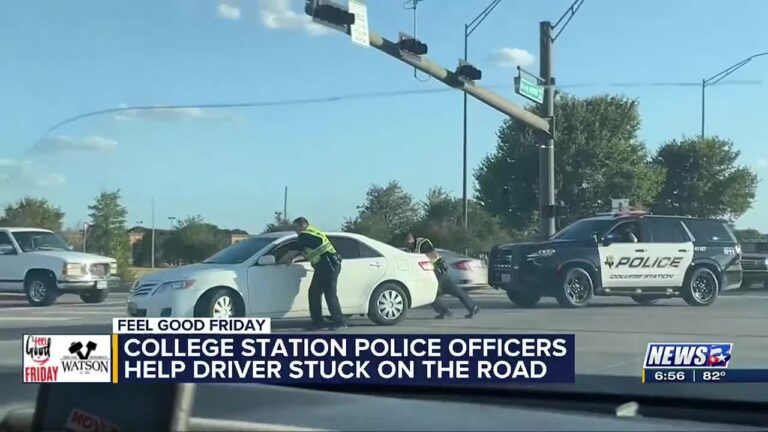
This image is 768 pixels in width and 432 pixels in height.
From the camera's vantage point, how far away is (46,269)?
11789 mm

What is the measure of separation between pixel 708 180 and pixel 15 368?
503cm

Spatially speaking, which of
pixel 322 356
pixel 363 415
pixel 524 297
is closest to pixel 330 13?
pixel 524 297

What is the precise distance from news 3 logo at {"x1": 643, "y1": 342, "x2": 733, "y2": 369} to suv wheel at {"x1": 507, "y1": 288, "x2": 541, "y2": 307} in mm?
1873

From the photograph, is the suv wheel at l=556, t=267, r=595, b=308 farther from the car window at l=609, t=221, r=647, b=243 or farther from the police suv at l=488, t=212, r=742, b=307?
the car window at l=609, t=221, r=647, b=243

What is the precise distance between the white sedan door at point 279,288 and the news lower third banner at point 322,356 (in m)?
2.02

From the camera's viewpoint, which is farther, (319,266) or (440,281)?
(440,281)

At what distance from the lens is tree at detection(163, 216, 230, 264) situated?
6.19 meters

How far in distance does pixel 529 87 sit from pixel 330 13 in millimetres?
3503

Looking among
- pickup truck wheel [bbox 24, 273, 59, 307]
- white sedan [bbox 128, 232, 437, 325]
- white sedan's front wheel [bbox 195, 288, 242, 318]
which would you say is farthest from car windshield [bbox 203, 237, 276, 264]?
pickup truck wheel [bbox 24, 273, 59, 307]

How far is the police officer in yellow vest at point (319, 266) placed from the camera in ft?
21.3

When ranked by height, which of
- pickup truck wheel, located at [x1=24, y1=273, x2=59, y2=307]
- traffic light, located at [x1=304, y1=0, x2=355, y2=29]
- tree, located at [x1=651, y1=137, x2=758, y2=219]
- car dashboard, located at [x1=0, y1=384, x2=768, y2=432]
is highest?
traffic light, located at [x1=304, y1=0, x2=355, y2=29]

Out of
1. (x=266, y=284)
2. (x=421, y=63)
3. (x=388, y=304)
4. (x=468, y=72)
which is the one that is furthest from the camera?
(x=421, y=63)

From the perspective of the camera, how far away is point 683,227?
21.7 ft

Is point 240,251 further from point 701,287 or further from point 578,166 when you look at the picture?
point 701,287
